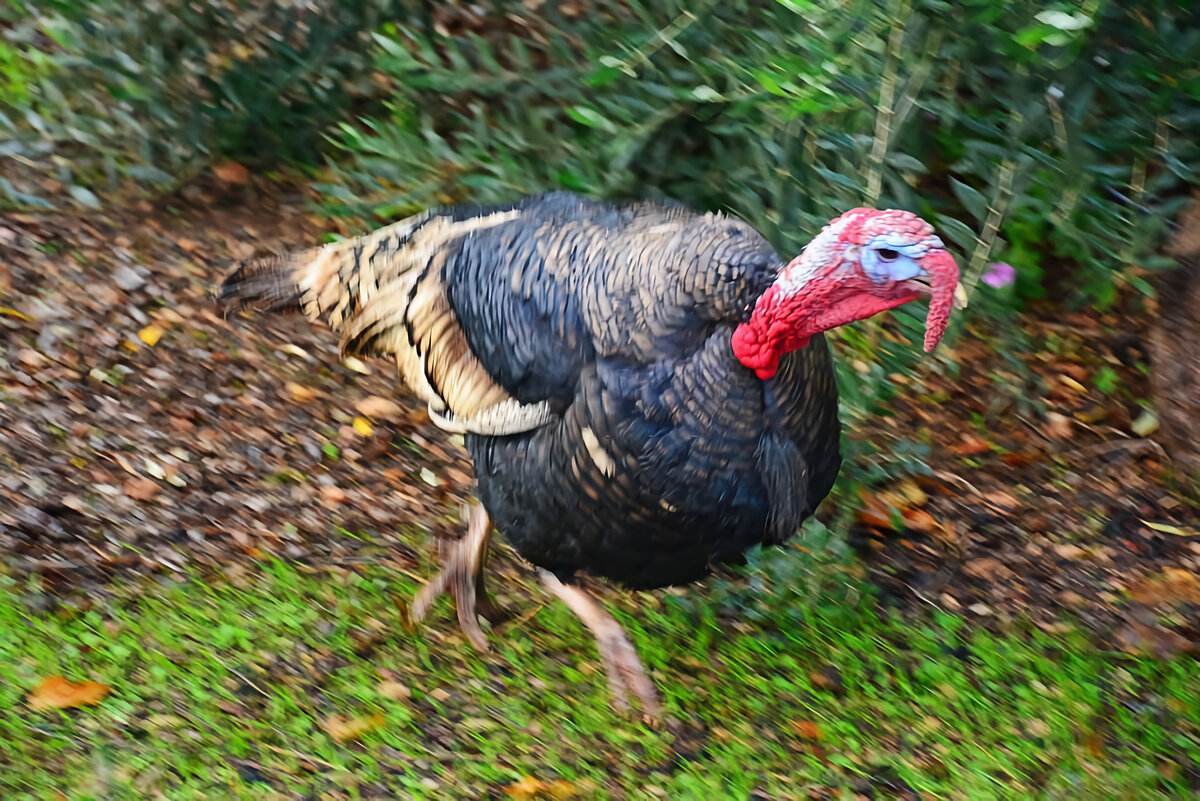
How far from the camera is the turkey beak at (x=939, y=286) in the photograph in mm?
2314

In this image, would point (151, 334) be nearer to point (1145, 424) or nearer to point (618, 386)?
point (618, 386)

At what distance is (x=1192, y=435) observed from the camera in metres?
3.60

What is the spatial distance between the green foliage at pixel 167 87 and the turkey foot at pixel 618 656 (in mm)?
2577

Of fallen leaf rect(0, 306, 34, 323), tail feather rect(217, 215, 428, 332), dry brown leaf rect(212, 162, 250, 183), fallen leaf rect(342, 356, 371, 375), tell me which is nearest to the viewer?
tail feather rect(217, 215, 428, 332)

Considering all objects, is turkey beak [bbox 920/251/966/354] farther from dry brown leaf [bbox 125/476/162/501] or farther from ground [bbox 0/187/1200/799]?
dry brown leaf [bbox 125/476/162/501]

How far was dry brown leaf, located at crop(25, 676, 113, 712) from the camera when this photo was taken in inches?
114

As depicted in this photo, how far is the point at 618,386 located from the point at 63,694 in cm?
167

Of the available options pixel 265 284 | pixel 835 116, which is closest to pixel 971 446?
pixel 835 116

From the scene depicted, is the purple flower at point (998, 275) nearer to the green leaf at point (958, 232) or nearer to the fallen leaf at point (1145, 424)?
the green leaf at point (958, 232)

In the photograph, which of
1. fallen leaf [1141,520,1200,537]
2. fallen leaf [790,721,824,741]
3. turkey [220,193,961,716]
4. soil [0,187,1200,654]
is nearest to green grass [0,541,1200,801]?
fallen leaf [790,721,824,741]

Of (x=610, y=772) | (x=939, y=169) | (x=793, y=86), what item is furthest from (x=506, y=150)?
(x=610, y=772)

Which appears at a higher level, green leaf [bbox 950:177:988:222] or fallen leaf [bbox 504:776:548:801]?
green leaf [bbox 950:177:988:222]

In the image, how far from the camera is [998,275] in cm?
316

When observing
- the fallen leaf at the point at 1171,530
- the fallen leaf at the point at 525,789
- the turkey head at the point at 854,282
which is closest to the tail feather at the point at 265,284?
the fallen leaf at the point at 525,789
